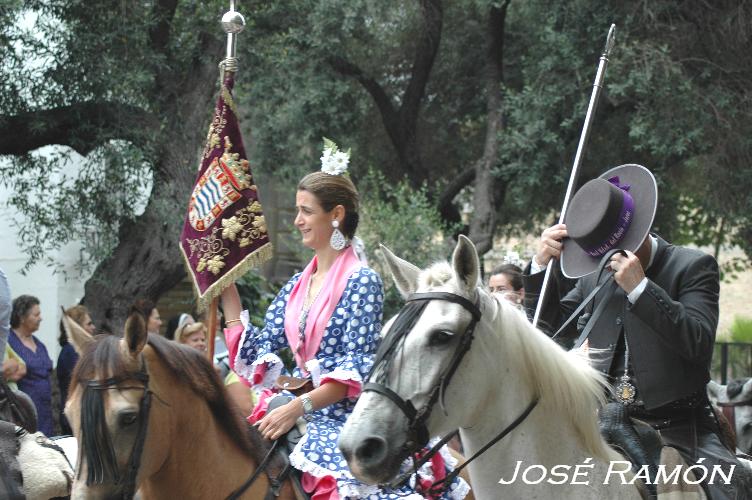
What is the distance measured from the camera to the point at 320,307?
459 centimetres

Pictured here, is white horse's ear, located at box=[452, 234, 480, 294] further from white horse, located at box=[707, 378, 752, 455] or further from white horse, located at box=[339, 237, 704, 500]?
white horse, located at box=[707, 378, 752, 455]

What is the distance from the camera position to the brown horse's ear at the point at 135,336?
4.06 meters

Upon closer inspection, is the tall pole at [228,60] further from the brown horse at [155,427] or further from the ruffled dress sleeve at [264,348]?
the brown horse at [155,427]

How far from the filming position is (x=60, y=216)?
420 inches

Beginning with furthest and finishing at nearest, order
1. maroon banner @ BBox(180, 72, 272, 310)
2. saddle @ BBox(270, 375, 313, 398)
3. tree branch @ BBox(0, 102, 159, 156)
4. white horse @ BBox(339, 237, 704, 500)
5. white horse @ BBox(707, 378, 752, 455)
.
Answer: tree branch @ BBox(0, 102, 159, 156) < white horse @ BBox(707, 378, 752, 455) < maroon banner @ BBox(180, 72, 272, 310) < saddle @ BBox(270, 375, 313, 398) < white horse @ BBox(339, 237, 704, 500)

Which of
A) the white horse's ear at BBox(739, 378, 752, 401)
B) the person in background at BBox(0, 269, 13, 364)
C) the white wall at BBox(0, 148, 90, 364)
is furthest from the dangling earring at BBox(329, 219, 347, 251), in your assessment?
the white wall at BBox(0, 148, 90, 364)

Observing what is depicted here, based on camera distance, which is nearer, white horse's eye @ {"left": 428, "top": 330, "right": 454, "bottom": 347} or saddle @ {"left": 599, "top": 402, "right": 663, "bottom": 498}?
white horse's eye @ {"left": 428, "top": 330, "right": 454, "bottom": 347}

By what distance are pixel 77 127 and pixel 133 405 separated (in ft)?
22.7

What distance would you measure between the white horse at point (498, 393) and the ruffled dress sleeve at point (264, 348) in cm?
128

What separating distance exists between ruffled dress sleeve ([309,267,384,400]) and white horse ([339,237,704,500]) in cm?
81

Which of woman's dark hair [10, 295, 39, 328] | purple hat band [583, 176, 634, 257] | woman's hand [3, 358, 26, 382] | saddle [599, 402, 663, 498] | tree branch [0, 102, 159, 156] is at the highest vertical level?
tree branch [0, 102, 159, 156]

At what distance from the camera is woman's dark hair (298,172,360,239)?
472cm

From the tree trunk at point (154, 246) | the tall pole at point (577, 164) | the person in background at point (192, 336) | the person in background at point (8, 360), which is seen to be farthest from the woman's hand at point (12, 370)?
the tall pole at point (577, 164)

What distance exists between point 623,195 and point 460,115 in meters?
13.1
